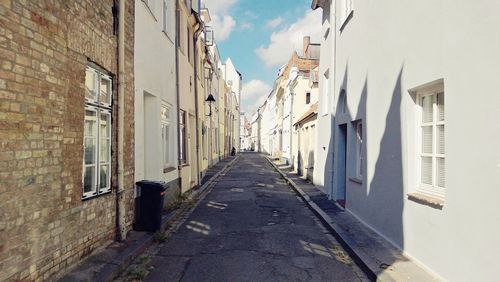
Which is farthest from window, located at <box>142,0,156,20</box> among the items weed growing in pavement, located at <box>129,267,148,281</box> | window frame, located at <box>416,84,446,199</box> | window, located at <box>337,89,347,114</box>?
window frame, located at <box>416,84,446,199</box>

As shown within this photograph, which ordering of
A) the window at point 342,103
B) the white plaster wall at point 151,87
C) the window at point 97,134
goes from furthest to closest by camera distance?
the window at point 342,103
the white plaster wall at point 151,87
the window at point 97,134

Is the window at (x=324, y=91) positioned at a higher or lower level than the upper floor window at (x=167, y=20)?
lower

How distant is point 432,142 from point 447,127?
838 millimetres

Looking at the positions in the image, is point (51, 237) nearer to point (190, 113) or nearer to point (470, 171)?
point (470, 171)

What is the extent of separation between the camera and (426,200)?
216 inches

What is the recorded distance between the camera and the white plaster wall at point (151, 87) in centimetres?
832

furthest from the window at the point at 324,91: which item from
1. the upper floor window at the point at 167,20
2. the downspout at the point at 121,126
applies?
the downspout at the point at 121,126

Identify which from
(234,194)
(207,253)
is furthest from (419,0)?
(234,194)

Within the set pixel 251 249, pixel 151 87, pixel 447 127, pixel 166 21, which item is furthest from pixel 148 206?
pixel 166 21

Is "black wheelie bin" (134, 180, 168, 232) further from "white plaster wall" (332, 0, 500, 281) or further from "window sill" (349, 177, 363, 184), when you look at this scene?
"window sill" (349, 177, 363, 184)

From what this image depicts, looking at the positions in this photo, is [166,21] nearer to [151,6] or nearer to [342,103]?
[151,6]

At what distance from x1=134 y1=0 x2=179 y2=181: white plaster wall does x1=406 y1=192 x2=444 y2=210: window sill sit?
5.20 meters

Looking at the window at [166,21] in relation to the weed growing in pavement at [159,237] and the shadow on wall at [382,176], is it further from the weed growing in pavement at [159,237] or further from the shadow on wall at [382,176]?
the weed growing in pavement at [159,237]

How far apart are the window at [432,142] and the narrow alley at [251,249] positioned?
1683 mm
